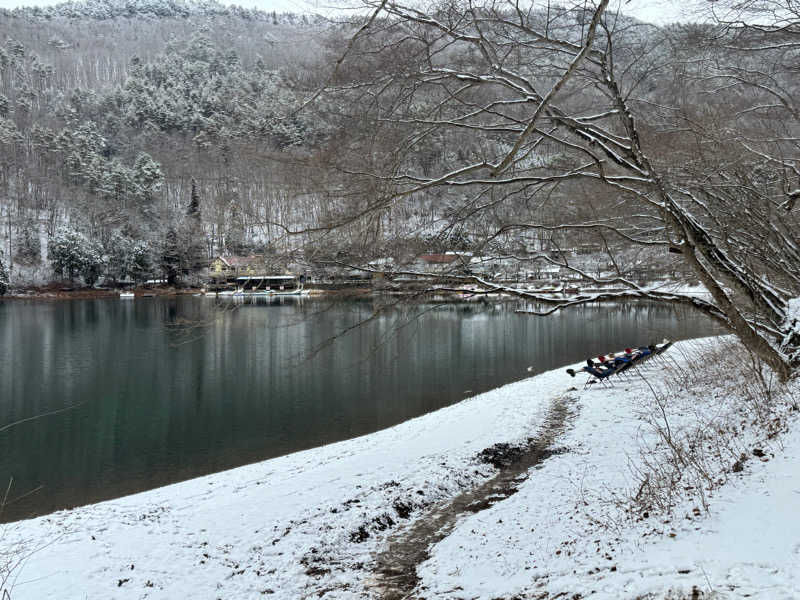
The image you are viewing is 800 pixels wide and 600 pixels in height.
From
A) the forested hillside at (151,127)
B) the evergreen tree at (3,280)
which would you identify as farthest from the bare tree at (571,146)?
the evergreen tree at (3,280)

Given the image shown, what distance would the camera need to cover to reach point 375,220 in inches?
193

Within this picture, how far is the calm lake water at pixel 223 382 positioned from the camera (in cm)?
867

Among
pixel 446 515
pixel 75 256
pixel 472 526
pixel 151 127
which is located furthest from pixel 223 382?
pixel 151 127

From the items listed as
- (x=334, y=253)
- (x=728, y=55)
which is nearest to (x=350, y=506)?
(x=334, y=253)

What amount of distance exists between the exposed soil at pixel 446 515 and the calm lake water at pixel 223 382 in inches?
72.2

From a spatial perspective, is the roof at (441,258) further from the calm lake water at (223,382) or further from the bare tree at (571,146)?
the calm lake water at (223,382)

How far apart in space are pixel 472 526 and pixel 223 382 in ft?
44.4

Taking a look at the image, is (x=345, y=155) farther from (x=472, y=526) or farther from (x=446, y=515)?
(x=446, y=515)

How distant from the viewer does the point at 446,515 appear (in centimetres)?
539

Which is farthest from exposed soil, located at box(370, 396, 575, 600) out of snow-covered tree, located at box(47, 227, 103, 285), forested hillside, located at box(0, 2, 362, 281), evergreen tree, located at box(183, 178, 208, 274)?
snow-covered tree, located at box(47, 227, 103, 285)

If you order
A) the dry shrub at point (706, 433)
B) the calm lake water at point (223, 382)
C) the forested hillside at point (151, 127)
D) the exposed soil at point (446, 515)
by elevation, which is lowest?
the calm lake water at point (223, 382)

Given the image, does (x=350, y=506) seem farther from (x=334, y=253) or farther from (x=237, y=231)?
(x=237, y=231)

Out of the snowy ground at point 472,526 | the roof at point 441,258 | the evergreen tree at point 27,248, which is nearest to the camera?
the snowy ground at point 472,526

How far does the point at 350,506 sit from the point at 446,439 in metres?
2.96
